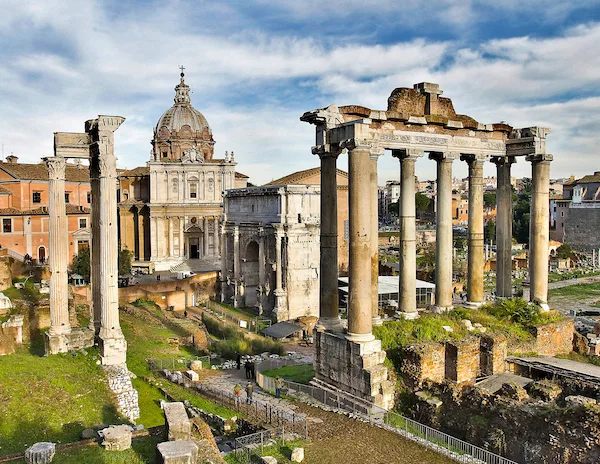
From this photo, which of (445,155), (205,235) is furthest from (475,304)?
(205,235)

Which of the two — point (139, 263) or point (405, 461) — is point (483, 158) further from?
point (139, 263)

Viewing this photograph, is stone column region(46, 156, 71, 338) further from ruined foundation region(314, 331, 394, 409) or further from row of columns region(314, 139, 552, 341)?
ruined foundation region(314, 331, 394, 409)

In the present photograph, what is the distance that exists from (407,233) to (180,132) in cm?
4419

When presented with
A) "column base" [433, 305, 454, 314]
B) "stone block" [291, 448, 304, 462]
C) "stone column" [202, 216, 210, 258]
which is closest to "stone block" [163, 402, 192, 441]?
"stone block" [291, 448, 304, 462]

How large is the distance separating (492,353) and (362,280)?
4.24 meters

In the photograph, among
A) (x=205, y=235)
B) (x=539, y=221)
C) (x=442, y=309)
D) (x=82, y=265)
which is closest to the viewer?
(x=442, y=309)

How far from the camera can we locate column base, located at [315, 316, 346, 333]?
50.7ft

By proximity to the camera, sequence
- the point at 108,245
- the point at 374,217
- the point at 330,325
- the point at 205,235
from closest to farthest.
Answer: the point at 374,217 → the point at 330,325 → the point at 108,245 → the point at 205,235

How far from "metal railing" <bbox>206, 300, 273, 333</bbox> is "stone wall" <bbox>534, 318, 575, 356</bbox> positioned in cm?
1835

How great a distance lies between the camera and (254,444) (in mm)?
11789

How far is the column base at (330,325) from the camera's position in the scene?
15.5 m

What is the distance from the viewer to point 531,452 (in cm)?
1147

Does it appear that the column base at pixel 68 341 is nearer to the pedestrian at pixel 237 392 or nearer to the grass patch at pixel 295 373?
the pedestrian at pixel 237 392

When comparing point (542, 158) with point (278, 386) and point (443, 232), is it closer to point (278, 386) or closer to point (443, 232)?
point (443, 232)
